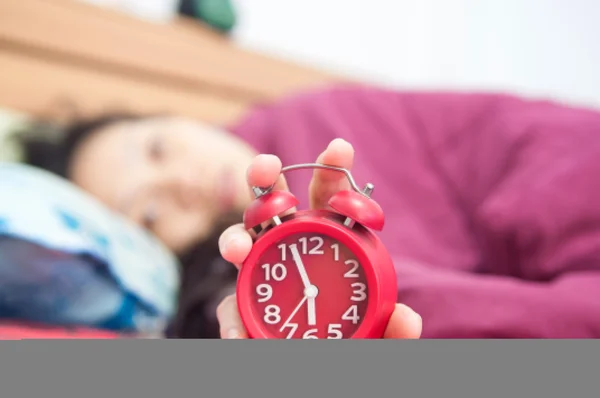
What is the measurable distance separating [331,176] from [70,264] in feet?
1.25

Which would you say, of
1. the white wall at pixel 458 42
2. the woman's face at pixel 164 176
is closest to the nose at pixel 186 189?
the woman's face at pixel 164 176

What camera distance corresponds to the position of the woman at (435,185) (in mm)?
428

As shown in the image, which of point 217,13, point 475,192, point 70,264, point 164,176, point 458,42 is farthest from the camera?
point 458,42

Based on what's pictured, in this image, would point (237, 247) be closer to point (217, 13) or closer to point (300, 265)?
point (300, 265)

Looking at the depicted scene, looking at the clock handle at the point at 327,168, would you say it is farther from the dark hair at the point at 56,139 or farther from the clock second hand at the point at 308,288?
the dark hair at the point at 56,139

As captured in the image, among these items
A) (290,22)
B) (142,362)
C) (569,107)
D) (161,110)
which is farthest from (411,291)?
(290,22)

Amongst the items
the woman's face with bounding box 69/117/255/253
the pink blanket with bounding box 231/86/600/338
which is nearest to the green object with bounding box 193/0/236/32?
the pink blanket with bounding box 231/86/600/338

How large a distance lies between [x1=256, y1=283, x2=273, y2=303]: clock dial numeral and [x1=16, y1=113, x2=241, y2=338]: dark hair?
9 centimetres

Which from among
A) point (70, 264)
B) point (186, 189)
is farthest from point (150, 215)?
point (70, 264)

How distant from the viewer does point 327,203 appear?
33cm

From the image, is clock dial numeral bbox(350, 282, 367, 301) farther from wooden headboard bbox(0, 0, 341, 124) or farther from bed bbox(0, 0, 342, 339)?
wooden headboard bbox(0, 0, 341, 124)

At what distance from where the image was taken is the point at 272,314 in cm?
32

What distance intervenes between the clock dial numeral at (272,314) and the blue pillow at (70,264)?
0.37 meters

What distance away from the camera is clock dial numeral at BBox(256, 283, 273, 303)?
317mm
